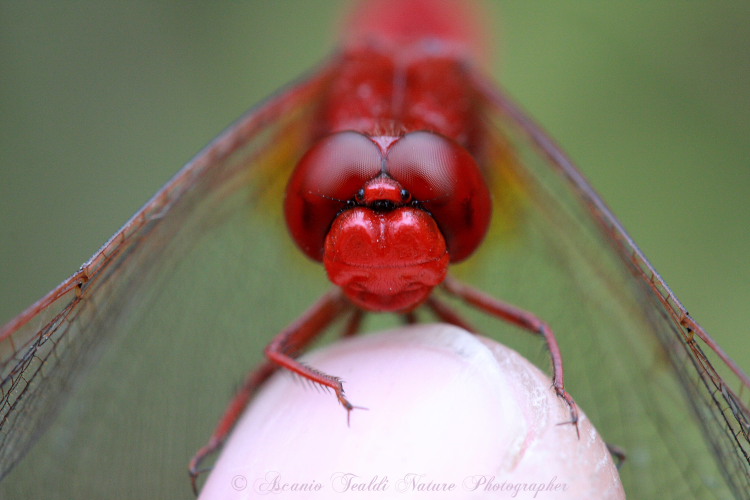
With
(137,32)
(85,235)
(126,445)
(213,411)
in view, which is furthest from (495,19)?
(126,445)

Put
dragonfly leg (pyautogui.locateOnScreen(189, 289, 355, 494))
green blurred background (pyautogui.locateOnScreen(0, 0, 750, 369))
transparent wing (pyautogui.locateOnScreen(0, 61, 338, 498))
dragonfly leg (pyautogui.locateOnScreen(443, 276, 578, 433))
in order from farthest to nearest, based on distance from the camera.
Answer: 1. green blurred background (pyautogui.locateOnScreen(0, 0, 750, 369))
2. dragonfly leg (pyautogui.locateOnScreen(189, 289, 355, 494))
3. transparent wing (pyautogui.locateOnScreen(0, 61, 338, 498))
4. dragonfly leg (pyautogui.locateOnScreen(443, 276, 578, 433))

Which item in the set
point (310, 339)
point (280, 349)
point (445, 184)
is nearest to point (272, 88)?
point (310, 339)

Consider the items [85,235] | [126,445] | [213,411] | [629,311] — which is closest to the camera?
[629,311]

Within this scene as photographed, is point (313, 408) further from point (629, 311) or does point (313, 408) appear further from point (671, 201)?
point (671, 201)

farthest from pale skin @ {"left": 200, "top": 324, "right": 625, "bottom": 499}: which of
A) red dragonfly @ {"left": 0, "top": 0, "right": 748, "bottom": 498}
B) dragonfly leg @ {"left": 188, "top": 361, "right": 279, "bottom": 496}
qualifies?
red dragonfly @ {"left": 0, "top": 0, "right": 748, "bottom": 498}

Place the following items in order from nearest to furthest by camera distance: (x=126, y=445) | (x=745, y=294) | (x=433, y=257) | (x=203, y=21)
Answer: (x=433, y=257) → (x=126, y=445) → (x=745, y=294) → (x=203, y=21)

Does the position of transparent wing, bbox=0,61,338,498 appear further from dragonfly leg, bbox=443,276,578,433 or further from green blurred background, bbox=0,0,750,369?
green blurred background, bbox=0,0,750,369

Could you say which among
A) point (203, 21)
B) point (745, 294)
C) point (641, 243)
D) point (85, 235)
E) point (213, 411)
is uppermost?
point (203, 21)
